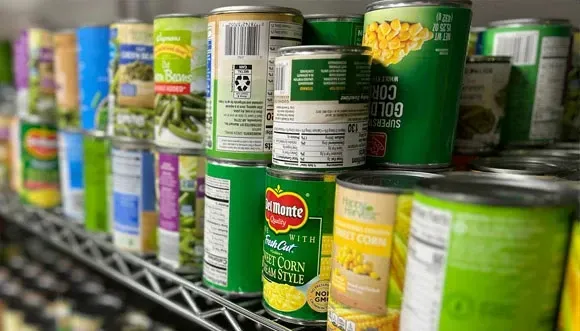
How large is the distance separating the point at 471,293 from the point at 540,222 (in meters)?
0.10

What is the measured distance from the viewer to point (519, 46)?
91cm

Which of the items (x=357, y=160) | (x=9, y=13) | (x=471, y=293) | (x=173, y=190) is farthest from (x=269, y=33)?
(x=9, y=13)

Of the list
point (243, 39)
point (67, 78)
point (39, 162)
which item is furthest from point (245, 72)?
point (39, 162)

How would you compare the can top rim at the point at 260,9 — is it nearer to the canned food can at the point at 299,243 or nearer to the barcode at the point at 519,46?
the canned food can at the point at 299,243

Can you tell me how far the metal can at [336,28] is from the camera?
2.73 ft

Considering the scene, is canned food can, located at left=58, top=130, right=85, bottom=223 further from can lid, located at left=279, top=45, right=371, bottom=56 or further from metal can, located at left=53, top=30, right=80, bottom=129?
can lid, located at left=279, top=45, right=371, bottom=56

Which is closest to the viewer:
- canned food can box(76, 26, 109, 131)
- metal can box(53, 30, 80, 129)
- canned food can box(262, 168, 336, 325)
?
canned food can box(262, 168, 336, 325)

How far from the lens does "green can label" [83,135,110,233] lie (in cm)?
122

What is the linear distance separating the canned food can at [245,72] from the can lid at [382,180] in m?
0.17

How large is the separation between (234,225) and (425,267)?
37 cm

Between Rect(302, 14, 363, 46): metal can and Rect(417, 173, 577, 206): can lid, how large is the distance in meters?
0.30

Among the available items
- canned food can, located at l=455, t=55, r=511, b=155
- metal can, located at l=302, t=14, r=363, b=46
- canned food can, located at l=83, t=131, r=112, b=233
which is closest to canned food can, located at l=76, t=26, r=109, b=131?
canned food can, located at l=83, t=131, r=112, b=233

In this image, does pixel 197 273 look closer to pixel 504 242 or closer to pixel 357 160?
pixel 357 160

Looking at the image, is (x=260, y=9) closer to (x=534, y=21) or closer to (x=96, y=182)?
(x=534, y=21)
